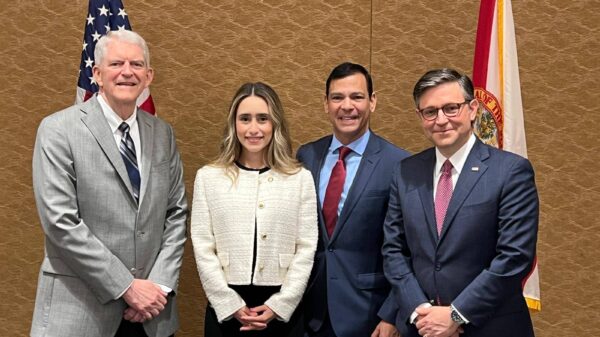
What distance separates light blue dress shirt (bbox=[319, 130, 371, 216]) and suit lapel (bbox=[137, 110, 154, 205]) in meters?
0.69

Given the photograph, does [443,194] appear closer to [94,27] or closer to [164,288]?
[164,288]

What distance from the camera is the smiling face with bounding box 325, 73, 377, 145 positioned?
2961 millimetres

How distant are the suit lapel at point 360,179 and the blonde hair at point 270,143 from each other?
24 centimetres

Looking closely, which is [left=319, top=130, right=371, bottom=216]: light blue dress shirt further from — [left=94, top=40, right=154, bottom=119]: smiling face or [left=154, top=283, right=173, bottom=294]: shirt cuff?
[left=94, top=40, right=154, bottom=119]: smiling face

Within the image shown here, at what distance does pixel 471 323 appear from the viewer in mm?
2451

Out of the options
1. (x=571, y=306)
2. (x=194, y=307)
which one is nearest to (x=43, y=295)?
(x=194, y=307)

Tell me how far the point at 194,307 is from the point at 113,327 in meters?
1.31

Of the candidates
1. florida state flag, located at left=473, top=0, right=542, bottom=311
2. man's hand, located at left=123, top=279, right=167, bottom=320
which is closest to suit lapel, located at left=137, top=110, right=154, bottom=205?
man's hand, located at left=123, top=279, right=167, bottom=320

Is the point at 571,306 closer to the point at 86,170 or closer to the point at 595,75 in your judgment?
the point at 595,75

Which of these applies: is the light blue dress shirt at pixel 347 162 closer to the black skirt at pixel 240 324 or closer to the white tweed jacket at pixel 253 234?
the white tweed jacket at pixel 253 234

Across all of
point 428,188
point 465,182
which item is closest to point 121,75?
point 428,188

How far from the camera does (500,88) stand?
342 cm

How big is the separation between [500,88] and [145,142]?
166cm

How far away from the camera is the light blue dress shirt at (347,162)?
2936 millimetres
